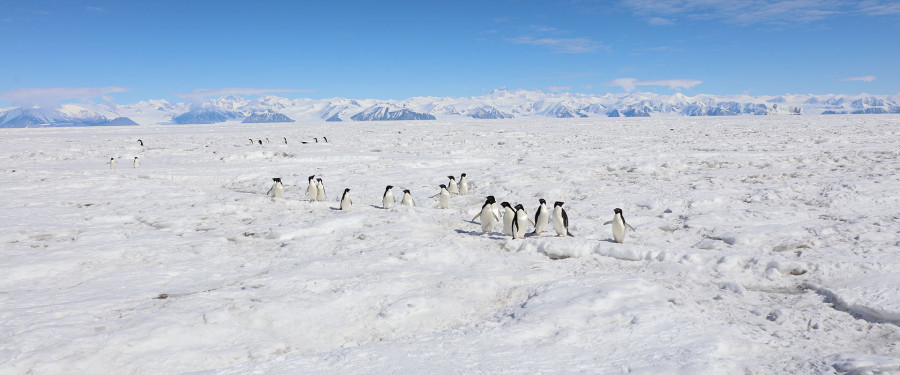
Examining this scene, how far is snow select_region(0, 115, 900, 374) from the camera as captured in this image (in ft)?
15.5

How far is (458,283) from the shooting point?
6645 mm

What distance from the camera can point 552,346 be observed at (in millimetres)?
4938

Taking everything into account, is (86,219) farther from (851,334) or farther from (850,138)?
(850,138)

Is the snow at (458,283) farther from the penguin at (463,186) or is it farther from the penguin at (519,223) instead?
the penguin at (463,186)

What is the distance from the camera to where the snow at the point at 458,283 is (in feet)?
15.5

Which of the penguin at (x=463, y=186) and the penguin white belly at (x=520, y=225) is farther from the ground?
the penguin at (x=463, y=186)

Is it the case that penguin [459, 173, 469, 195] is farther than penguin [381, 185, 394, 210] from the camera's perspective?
Yes

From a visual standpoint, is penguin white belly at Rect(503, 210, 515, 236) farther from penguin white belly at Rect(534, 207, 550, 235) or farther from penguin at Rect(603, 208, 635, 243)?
penguin at Rect(603, 208, 635, 243)

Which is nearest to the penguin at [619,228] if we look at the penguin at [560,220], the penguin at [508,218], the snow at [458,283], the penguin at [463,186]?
the snow at [458,283]

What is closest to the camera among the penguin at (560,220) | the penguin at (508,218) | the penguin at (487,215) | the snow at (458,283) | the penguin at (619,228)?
the snow at (458,283)

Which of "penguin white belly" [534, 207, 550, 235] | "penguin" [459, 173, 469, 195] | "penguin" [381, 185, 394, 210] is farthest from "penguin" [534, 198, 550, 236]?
"penguin" [459, 173, 469, 195]

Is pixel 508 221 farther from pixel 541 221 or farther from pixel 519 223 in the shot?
pixel 541 221

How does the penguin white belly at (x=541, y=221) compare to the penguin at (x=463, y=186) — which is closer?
the penguin white belly at (x=541, y=221)

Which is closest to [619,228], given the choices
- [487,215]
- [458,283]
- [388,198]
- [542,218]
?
[542,218]
